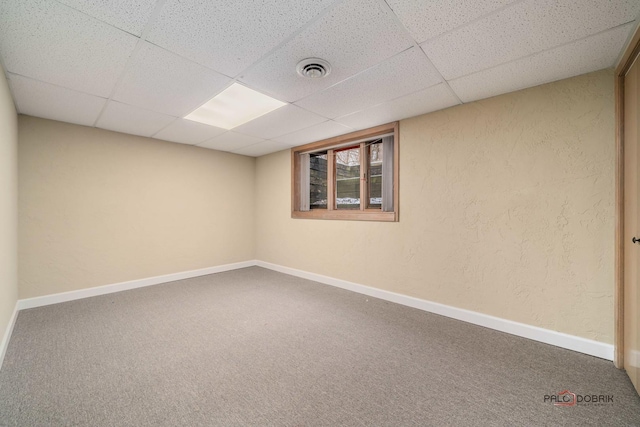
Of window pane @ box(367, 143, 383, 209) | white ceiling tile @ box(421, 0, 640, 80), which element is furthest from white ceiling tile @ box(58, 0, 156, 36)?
window pane @ box(367, 143, 383, 209)

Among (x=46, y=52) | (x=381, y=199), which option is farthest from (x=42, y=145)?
(x=381, y=199)

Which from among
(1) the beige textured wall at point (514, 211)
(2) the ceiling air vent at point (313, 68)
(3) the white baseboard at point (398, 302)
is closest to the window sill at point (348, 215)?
(1) the beige textured wall at point (514, 211)

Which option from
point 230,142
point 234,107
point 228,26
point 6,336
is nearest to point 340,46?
point 228,26

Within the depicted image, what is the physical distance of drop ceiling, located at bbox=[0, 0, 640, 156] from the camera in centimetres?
147

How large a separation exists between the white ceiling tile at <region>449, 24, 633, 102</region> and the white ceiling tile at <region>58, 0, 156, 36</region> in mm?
2340

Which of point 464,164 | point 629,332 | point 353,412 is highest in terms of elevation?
point 464,164

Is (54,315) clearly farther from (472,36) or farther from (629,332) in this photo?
(629,332)

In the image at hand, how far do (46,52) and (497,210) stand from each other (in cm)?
396

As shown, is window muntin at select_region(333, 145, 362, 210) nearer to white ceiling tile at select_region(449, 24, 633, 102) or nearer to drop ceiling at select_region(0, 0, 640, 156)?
drop ceiling at select_region(0, 0, 640, 156)

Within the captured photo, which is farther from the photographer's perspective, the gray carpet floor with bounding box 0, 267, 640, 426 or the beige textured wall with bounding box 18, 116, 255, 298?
the beige textured wall with bounding box 18, 116, 255, 298

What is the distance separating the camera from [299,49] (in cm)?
182

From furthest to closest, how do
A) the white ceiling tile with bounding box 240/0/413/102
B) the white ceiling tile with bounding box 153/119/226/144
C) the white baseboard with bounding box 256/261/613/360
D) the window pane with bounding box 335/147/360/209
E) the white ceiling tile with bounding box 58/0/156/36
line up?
1. the window pane with bounding box 335/147/360/209
2. the white ceiling tile with bounding box 153/119/226/144
3. the white baseboard with bounding box 256/261/613/360
4. the white ceiling tile with bounding box 240/0/413/102
5. the white ceiling tile with bounding box 58/0/156/36

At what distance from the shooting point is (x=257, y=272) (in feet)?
15.9

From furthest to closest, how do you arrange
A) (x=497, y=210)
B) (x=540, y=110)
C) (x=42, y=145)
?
(x=42, y=145)
(x=497, y=210)
(x=540, y=110)
